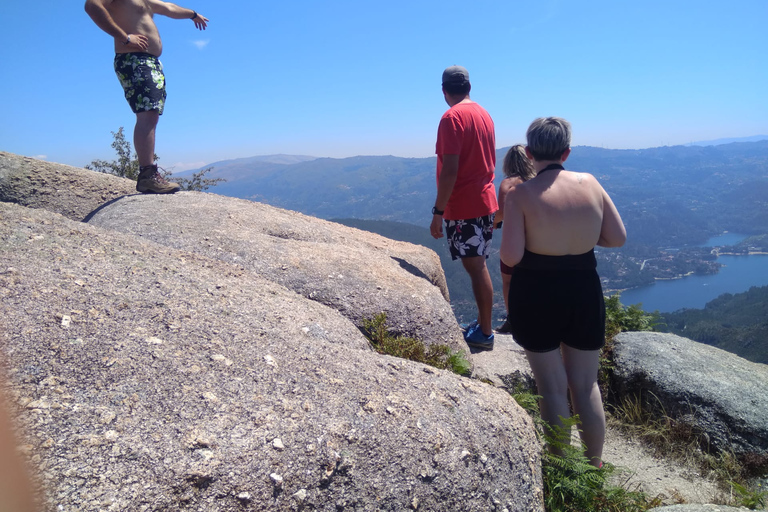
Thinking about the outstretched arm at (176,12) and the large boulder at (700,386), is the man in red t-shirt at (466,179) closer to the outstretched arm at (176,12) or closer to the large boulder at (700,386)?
the large boulder at (700,386)

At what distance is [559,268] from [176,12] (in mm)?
6252

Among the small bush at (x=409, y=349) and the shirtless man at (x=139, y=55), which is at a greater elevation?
the shirtless man at (x=139, y=55)

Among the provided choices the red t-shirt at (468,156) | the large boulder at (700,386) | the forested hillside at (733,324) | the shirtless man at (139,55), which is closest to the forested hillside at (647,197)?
the forested hillside at (733,324)

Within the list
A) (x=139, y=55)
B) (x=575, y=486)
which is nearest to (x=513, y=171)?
(x=575, y=486)

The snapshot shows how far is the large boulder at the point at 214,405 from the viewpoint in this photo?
6.25 feet

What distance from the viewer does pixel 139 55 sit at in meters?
5.75

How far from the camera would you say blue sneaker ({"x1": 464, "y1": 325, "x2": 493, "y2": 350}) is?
5480 millimetres

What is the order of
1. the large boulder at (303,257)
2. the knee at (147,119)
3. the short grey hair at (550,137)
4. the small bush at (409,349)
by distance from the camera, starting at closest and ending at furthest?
the short grey hair at (550,137)
the small bush at (409,349)
the large boulder at (303,257)
the knee at (147,119)

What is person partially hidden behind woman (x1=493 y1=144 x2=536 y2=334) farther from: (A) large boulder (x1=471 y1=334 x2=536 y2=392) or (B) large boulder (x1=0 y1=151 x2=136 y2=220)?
(B) large boulder (x1=0 y1=151 x2=136 y2=220)

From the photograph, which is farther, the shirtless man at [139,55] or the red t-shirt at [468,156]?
the shirtless man at [139,55]

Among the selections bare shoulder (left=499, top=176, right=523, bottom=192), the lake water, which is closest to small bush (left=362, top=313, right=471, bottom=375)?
bare shoulder (left=499, top=176, right=523, bottom=192)

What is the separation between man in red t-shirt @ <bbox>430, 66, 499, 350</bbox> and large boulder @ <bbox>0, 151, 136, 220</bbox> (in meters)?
4.86

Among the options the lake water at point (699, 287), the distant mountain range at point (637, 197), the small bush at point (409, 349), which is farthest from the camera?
the distant mountain range at point (637, 197)

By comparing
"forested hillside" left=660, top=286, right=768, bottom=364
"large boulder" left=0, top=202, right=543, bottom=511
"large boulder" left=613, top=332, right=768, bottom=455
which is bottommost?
"forested hillside" left=660, top=286, right=768, bottom=364
